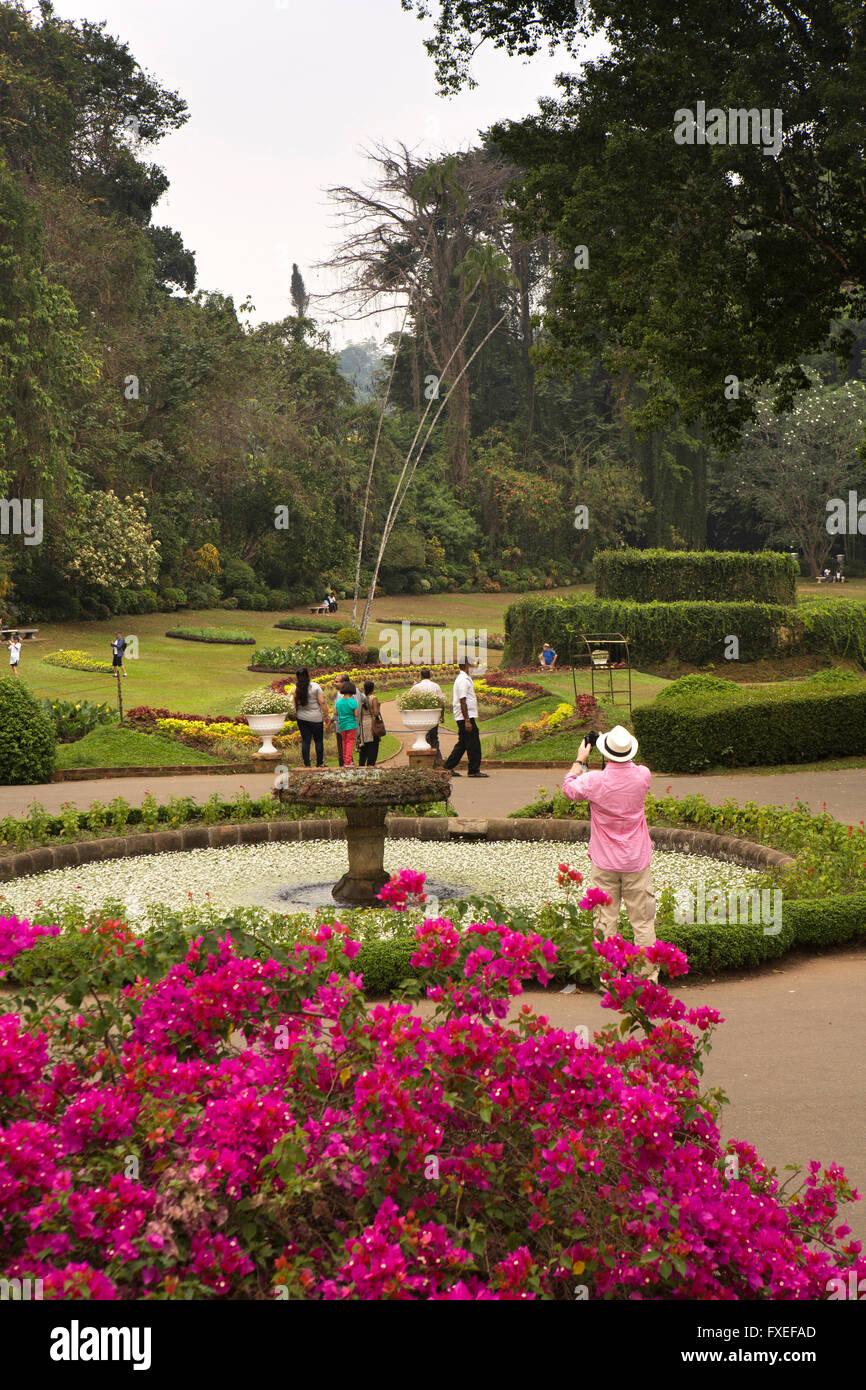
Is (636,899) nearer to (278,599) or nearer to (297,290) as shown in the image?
(278,599)

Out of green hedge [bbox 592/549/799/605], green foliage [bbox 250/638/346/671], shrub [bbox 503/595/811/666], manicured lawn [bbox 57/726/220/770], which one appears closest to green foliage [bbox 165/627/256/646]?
green foliage [bbox 250/638/346/671]

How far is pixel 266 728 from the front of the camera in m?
17.3

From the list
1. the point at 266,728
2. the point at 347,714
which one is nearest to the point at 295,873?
the point at 347,714

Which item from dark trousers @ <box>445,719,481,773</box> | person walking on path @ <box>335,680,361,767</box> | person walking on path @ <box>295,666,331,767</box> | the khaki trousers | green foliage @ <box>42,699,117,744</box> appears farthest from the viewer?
green foliage @ <box>42,699,117,744</box>

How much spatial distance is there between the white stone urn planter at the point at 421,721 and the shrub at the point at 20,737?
473cm

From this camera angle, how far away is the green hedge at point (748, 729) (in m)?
15.8

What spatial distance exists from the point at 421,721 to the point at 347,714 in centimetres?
115

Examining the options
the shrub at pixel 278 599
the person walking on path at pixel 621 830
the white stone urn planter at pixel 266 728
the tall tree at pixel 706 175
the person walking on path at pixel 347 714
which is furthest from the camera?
the shrub at pixel 278 599

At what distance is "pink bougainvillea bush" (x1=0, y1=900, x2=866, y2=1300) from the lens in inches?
101

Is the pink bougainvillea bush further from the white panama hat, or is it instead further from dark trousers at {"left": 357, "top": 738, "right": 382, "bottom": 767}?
dark trousers at {"left": 357, "top": 738, "right": 382, "bottom": 767}

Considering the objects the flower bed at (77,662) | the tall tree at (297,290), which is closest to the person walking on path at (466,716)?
the flower bed at (77,662)

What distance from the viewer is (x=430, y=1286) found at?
2.52 m

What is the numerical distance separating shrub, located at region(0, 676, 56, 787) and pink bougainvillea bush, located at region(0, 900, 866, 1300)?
12365 millimetres

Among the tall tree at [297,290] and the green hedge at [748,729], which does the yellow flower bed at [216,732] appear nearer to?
the green hedge at [748,729]
